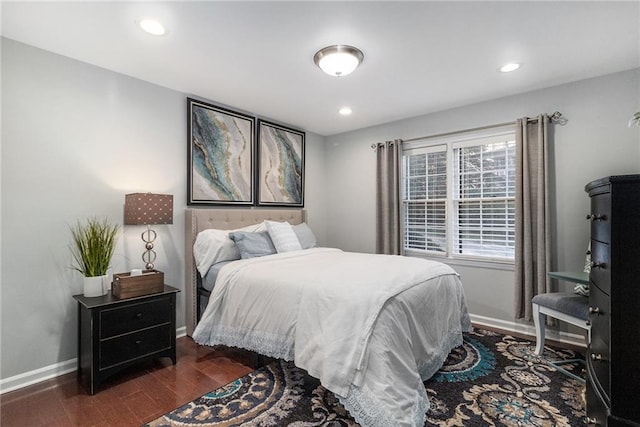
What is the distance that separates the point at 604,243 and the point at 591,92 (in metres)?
2.31

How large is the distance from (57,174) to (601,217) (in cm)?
356

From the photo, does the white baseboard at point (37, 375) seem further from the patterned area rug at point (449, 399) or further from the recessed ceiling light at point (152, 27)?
the recessed ceiling light at point (152, 27)

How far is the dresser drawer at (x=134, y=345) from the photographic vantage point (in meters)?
2.19

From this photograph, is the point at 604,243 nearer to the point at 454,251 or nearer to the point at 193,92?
the point at 454,251

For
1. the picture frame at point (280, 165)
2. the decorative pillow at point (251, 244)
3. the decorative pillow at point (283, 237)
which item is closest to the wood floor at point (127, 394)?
the decorative pillow at point (251, 244)

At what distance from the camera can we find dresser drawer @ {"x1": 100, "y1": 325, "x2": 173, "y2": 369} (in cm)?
219

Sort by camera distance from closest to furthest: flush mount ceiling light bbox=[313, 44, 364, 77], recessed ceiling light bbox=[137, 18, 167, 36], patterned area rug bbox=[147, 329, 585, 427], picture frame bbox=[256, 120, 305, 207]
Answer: patterned area rug bbox=[147, 329, 585, 427]
recessed ceiling light bbox=[137, 18, 167, 36]
flush mount ceiling light bbox=[313, 44, 364, 77]
picture frame bbox=[256, 120, 305, 207]

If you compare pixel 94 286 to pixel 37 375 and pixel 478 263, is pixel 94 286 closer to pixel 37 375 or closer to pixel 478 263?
pixel 37 375

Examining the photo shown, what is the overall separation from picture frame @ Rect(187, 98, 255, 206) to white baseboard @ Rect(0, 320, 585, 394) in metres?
1.49

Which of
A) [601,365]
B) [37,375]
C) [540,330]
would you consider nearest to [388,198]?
[540,330]

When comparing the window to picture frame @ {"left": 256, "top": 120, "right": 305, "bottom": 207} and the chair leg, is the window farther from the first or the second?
picture frame @ {"left": 256, "top": 120, "right": 305, "bottom": 207}

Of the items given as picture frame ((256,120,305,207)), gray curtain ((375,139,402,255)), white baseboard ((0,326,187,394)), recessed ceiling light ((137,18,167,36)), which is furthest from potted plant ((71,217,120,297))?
gray curtain ((375,139,402,255))

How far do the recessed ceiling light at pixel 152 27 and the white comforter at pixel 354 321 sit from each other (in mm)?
1858

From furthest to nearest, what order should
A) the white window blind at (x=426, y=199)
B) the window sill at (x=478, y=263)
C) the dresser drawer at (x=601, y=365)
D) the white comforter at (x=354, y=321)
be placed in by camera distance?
the white window blind at (x=426, y=199)
the window sill at (x=478, y=263)
the white comforter at (x=354, y=321)
the dresser drawer at (x=601, y=365)
